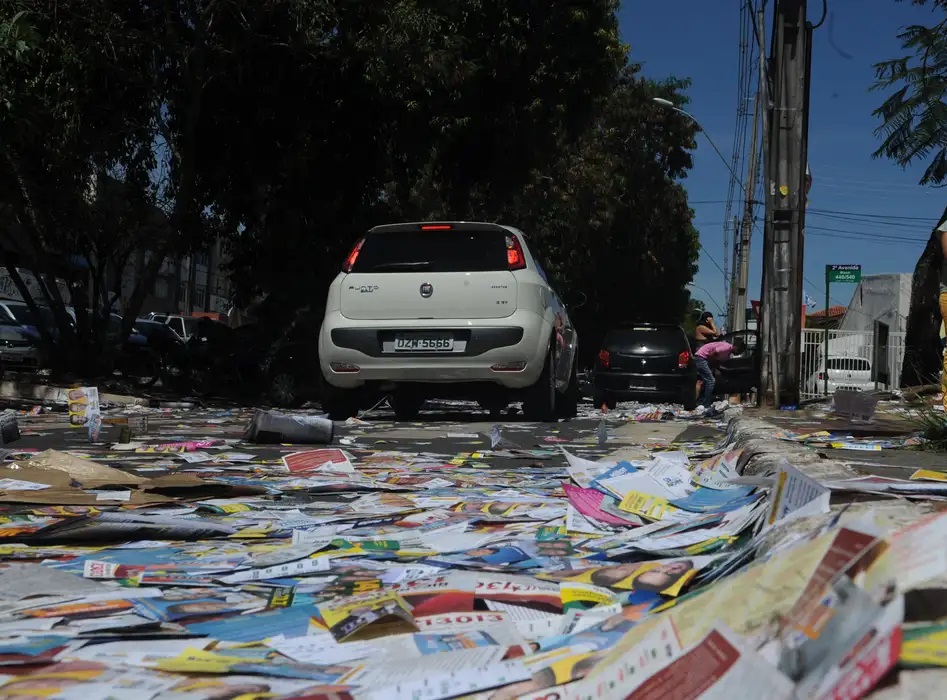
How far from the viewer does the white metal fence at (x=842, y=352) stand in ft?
69.1

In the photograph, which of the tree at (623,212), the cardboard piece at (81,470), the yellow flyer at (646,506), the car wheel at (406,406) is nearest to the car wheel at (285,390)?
the car wheel at (406,406)

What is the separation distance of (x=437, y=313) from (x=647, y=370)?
9199mm

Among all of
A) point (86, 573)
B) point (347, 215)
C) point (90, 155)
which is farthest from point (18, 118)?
point (86, 573)

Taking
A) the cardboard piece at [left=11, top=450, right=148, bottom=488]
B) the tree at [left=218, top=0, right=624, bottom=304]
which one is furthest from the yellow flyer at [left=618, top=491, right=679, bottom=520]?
the tree at [left=218, top=0, right=624, bottom=304]

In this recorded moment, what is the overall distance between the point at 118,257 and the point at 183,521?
504 inches

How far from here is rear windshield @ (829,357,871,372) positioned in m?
21.7

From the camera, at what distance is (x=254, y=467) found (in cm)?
560

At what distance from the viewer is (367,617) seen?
2.26 m

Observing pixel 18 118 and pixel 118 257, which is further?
pixel 118 257

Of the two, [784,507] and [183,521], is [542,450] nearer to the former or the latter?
[183,521]

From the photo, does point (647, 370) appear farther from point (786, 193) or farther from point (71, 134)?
point (71, 134)

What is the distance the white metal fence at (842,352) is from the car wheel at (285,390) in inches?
403

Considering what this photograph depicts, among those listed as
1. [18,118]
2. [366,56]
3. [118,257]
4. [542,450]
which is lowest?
[542,450]

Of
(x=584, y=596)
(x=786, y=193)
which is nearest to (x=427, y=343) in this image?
(x=786, y=193)
